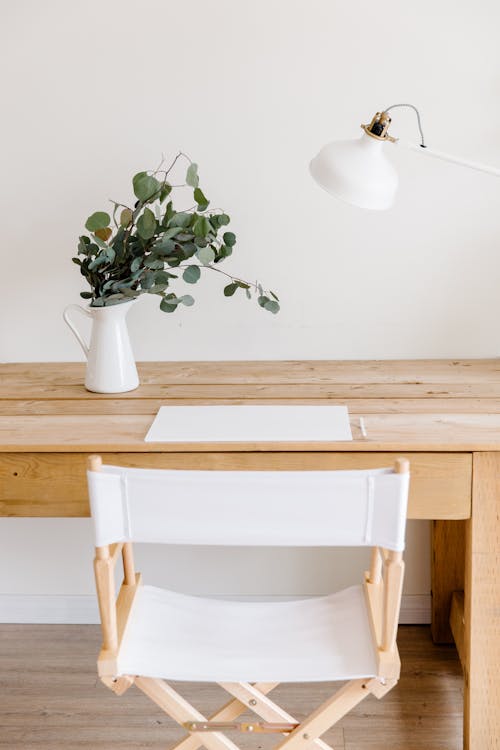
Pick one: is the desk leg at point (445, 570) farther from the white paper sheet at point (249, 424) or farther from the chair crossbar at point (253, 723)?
the chair crossbar at point (253, 723)

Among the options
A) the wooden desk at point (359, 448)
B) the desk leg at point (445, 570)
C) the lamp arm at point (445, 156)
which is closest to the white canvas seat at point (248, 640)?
the wooden desk at point (359, 448)

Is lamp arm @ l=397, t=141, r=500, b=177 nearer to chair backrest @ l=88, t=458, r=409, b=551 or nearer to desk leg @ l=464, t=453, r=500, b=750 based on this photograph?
desk leg @ l=464, t=453, r=500, b=750

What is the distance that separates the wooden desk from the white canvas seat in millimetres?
275

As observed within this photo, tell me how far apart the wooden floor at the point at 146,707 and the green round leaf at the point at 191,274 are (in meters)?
1.12

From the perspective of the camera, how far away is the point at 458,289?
7.70 ft

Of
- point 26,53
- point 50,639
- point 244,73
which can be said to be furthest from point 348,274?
point 50,639

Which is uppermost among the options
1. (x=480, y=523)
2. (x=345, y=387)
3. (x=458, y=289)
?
(x=458, y=289)

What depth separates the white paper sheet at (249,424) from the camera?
1748 mm

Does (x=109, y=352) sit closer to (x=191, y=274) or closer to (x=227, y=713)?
(x=191, y=274)

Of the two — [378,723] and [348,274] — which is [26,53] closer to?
[348,274]

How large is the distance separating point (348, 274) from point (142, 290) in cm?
66

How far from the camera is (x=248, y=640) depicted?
1587mm

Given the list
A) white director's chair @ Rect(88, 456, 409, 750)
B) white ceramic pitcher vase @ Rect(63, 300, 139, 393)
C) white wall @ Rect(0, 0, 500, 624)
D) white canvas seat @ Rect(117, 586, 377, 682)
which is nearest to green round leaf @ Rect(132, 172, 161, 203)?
white ceramic pitcher vase @ Rect(63, 300, 139, 393)

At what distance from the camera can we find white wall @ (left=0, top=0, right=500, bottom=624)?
2201 millimetres
